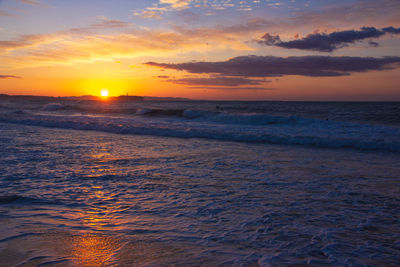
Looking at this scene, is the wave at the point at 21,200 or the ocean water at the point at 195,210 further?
the wave at the point at 21,200

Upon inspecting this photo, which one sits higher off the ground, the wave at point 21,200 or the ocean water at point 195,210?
the wave at point 21,200

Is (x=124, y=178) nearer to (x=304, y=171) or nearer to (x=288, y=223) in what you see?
(x=288, y=223)

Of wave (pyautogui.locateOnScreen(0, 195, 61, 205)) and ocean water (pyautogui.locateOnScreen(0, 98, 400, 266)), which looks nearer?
ocean water (pyautogui.locateOnScreen(0, 98, 400, 266))

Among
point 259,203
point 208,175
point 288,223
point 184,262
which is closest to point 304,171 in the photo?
point 208,175

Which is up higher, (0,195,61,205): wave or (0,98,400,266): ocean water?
(0,195,61,205): wave

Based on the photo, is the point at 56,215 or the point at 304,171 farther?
the point at 304,171

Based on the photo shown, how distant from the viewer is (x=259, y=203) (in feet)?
14.4

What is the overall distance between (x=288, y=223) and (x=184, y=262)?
61.8 inches

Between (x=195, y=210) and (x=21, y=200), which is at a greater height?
(x=21, y=200)

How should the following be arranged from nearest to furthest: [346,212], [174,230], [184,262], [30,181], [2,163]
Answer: [184,262], [174,230], [346,212], [30,181], [2,163]

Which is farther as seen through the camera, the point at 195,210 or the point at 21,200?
the point at 21,200

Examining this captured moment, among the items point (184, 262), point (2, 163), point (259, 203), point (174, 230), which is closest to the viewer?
point (184, 262)

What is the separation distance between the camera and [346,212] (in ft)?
13.4

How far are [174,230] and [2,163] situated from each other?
212 inches
